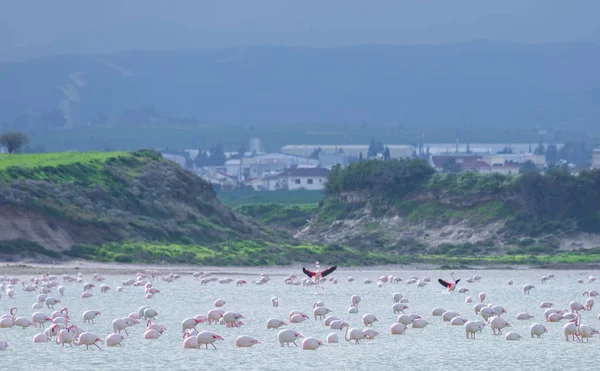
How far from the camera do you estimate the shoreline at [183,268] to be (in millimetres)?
46500

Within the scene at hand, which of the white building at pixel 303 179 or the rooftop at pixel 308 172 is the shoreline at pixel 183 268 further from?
the rooftop at pixel 308 172

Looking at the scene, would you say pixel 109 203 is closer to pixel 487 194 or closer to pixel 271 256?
pixel 271 256

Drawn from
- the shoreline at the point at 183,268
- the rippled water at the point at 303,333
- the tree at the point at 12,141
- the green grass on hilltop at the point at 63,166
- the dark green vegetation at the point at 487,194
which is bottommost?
the shoreline at the point at 183,268

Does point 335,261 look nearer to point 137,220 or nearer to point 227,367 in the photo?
point 137,220

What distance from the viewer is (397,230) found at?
6994 centimetres

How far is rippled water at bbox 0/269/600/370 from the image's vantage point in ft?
82.6

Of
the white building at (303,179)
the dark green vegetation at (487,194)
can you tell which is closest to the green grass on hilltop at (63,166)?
the dark green vegetation at (487,194)

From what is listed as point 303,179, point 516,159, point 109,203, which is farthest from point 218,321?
point 516,159

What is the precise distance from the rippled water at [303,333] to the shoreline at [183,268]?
232 cm

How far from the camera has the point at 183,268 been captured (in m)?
51.0

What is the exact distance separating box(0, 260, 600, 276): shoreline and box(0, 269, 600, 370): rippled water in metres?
2.32

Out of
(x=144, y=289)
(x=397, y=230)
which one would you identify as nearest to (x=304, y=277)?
(x=144, y=289)

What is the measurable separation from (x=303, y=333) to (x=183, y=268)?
2165 cm

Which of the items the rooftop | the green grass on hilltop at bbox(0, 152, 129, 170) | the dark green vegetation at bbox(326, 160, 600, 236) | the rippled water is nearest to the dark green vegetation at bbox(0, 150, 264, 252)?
the green grass on hilltop at bbox(0, 152, 129, 170)
